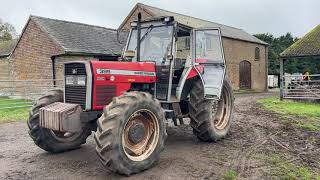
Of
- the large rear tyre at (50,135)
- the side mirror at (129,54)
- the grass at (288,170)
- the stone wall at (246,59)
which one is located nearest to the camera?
the grass at (288,170)

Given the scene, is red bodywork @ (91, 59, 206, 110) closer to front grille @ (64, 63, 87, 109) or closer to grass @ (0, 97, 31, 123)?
front grille @ (64, 63, 87, 109)

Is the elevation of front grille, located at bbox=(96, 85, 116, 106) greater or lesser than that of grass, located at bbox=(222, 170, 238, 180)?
greater

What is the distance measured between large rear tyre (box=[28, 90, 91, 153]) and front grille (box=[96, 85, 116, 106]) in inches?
42.2

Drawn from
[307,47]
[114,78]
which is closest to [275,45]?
[307,47]

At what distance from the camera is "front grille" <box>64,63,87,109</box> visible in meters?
6.23

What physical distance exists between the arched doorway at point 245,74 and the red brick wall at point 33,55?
59.2 feet

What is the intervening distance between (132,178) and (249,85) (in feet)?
97.9

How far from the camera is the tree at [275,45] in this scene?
4801cm

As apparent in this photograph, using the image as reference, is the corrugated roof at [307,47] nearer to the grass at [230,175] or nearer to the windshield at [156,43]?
the windshield at [156,43]

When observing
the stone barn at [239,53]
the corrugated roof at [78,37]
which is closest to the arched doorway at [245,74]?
the stone barn at [239,53]

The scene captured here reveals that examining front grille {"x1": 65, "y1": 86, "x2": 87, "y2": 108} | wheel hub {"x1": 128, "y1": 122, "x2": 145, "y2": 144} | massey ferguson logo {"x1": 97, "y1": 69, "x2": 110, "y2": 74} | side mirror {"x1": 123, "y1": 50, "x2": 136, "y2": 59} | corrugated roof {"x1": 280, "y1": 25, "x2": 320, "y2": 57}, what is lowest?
wheel hub {"x1": 128, "y1": 122, "x2": 145, "y2": 144}

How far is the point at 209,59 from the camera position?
8.02 meters

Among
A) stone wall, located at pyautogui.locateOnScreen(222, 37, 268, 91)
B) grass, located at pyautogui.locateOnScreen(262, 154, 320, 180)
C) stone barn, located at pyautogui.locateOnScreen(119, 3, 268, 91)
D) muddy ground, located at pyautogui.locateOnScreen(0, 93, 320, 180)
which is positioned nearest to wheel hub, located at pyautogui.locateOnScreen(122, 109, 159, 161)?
muddy ground, located at pyautogui.locateOnScreen(0, 93, 320, 180)

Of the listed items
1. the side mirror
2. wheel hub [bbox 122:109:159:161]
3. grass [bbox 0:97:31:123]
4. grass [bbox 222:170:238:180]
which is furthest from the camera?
grass [bbox 0:97:31:123]
